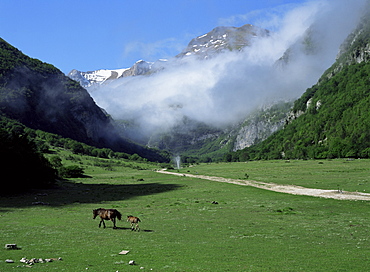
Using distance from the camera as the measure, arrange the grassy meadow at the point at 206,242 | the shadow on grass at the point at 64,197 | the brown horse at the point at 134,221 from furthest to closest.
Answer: the shadow on grass at the point at 64,197
the brown horse at the point at 134,221
the grassy meadow at the point at 206,242

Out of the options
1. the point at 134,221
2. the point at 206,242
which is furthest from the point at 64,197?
the point at 206,242

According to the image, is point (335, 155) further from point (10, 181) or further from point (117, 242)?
point (117, 242)

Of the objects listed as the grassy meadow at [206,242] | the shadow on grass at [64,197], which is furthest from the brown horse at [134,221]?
the shadow on grass at [64,197]

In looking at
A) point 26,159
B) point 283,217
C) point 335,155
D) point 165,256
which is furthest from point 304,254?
point 335,155

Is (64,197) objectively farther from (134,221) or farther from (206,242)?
(206,242)

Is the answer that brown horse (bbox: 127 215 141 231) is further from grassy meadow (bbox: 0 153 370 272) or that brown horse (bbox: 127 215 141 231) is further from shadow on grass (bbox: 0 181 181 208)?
shadow on grass (bbox: 0 181 181 208)

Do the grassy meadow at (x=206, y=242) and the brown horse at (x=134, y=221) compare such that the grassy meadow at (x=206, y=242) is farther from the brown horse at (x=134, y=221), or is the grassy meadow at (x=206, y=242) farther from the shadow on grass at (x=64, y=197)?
the shadow on grass at (x=64, y=197)

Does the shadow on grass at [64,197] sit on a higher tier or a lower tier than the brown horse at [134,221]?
lower

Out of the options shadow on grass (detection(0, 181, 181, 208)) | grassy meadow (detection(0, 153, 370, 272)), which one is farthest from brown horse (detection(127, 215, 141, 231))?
shadow on grass (detection(0, 181, 181, 208))

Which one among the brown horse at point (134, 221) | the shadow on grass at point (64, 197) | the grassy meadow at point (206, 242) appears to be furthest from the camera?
the shadow on grass at point (64, 197)

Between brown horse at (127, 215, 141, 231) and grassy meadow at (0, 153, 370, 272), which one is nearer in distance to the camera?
grassy meadow at (0, 153, 370, 272)

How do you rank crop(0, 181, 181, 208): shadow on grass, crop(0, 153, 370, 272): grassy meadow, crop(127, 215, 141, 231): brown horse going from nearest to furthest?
1. crop(0, 153, 370, 272): grassy meadow
2. crop(127, 215, 141, 231): brown horse
3. crop(0, 181, 181, 208): shadow on grass

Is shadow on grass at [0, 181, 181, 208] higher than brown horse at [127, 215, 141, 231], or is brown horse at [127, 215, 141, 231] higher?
brown horse at [127, 215, 141, 231]

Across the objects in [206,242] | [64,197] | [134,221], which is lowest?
[64,197]
